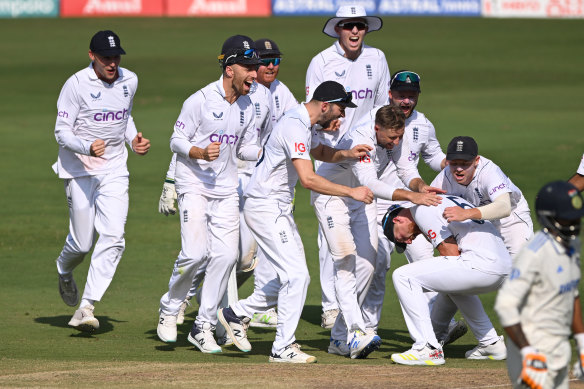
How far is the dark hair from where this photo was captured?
9.52 metres

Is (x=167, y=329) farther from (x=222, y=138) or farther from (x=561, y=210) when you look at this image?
(x=561, y=210)

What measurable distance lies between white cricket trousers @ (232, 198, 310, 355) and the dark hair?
1.13 meters

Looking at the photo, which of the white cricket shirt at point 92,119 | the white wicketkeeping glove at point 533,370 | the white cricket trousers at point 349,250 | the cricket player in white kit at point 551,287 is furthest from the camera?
the white cricket shirt at point 92,119

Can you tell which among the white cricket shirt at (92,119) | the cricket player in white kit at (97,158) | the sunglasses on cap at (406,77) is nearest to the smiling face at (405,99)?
the sunglasses on cap at (406,77)

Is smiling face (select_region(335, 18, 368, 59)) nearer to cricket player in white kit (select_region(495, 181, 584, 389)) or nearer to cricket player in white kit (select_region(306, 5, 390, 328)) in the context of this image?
cricket player in white kit (select_region(306, 5, 390, 328))

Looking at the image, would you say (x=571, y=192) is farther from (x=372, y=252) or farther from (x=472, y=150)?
(x=372, y=252)

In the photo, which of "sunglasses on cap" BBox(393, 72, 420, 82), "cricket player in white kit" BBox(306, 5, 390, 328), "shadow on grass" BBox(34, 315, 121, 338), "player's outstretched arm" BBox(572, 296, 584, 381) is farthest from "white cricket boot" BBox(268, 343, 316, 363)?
"player's outstretched arm" BBox(572, 296, 584, 381)

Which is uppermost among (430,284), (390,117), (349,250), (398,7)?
(398,7)

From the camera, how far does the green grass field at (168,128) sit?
10172mm

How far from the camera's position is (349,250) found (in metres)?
9.57

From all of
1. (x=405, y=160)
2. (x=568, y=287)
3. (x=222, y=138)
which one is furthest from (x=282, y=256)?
(x=568, y=287)

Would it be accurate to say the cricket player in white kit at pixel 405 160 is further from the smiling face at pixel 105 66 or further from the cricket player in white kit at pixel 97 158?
the smiling face at pixel 105 66

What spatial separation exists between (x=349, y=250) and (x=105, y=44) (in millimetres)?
3256

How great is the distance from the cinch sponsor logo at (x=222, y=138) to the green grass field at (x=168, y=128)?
6.27 ft
